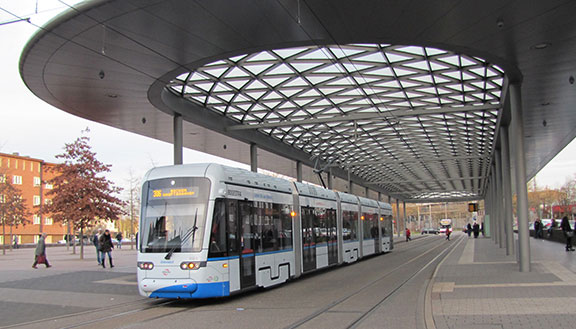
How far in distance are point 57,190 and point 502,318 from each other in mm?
25653

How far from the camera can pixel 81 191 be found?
28.7 meters

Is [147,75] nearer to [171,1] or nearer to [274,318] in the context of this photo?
[171,1]

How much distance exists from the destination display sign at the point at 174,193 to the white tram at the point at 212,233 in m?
0.02

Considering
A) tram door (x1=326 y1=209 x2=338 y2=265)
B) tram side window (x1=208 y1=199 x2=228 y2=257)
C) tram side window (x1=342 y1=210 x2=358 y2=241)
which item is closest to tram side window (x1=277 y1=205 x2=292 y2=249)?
tram side window (x1=208 y1=199 x2=228 y2=257)

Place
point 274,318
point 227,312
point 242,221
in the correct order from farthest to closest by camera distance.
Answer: point 242,221, point 227,312, point 274,318

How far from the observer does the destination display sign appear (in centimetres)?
1237

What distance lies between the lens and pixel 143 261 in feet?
40.3

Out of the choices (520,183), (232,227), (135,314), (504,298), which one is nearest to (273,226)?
(232,227)

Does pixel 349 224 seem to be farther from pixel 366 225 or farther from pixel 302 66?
pixel 302 66

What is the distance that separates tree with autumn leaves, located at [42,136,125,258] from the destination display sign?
56.8 ft

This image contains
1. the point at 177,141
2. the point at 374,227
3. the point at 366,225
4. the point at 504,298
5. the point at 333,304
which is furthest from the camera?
the point at 374,227

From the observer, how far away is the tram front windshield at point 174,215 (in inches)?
474

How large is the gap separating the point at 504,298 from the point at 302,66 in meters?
11.3


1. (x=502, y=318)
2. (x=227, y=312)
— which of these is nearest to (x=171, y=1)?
(x=227, y=312)
